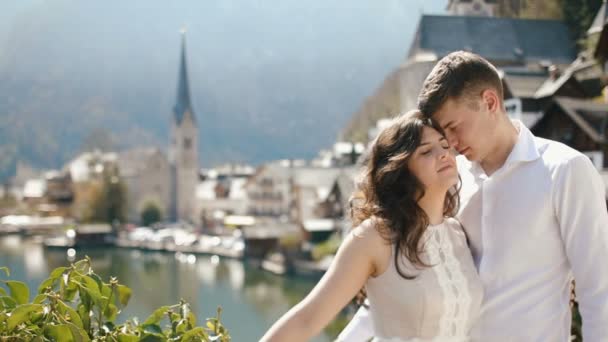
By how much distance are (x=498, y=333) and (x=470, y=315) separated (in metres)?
0.10

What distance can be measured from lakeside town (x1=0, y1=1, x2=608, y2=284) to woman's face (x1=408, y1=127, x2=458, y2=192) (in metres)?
12.8

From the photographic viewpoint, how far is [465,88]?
5.73ft

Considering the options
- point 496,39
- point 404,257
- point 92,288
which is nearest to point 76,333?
point 92,288

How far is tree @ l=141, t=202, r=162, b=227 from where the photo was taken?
5403 centimetres

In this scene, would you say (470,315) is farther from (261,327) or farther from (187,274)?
(187,274)

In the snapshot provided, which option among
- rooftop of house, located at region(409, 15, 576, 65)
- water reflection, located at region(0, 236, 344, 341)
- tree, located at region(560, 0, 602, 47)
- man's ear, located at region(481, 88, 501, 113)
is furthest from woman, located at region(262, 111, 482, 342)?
tree, located at region(560, 0, 602, 47)

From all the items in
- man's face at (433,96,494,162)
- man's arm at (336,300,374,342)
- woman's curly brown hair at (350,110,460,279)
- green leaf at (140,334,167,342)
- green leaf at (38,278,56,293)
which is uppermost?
man's face at (433,96,494,162)

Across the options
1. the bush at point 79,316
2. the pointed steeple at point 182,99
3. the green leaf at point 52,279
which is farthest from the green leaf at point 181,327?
the pointed steeple at point 182,99

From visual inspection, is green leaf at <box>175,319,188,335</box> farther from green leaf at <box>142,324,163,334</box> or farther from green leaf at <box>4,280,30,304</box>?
green leaf at <box>4,280,30,304</box>

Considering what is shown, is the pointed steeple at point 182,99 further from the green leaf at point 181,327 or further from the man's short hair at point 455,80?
the green leaf at point 181,327

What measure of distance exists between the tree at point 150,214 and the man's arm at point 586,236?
53464 millimetres

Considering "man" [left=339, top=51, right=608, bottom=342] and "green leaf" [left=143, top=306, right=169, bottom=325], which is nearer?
"green leaf" [left=143, top=306, right=169, bottom=325]

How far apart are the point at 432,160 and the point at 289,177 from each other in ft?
139

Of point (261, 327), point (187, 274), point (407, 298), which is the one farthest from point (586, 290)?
point (187, 274)
